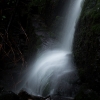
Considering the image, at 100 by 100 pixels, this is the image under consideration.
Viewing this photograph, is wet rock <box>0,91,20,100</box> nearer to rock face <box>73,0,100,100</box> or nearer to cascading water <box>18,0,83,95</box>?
cascading water <box>18,0,83,95</box>

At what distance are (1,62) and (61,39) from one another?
2.52m

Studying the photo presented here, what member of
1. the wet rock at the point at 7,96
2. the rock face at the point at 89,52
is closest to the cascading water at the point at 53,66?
the rock face at the point at 89,52

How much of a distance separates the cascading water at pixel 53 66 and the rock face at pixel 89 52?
332 mm

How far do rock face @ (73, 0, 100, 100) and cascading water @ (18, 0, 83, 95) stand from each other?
1.09ft

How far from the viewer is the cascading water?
15.9 ft

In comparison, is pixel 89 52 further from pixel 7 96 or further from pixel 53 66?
pixel 7 96

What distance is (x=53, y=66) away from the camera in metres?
5.45

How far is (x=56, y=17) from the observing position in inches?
329

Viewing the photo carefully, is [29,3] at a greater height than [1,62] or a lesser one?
greater

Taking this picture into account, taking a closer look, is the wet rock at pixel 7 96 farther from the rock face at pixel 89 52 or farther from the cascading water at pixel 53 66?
the rock face at pixel 89 52

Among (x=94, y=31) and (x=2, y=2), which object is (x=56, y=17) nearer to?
(x=2, y=2)

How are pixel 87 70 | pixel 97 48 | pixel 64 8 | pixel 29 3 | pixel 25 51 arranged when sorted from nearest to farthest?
pixel 97 48 → pixel 87 70 → pixel 64 8 → pixel 25 51 → pixel 29 3

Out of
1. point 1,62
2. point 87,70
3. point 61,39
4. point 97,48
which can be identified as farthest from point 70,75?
point 1,62

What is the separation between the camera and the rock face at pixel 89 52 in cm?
413
